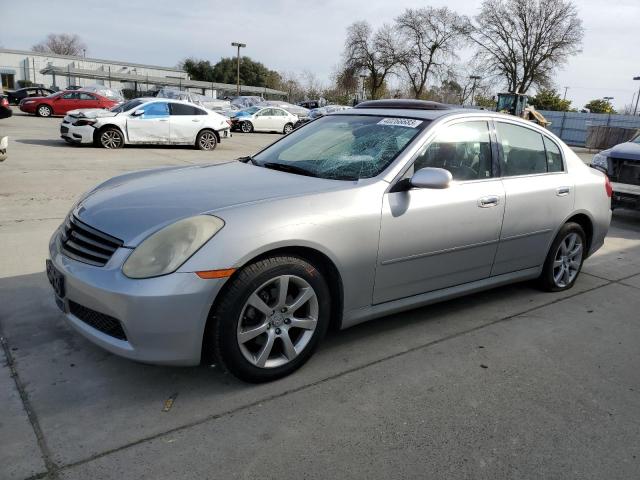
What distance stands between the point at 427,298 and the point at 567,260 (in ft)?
5.99

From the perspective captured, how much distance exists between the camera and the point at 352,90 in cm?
5566

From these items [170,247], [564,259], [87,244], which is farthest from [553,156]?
[87,244]

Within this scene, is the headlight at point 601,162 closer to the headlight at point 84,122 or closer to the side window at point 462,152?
the side window at point 462,152

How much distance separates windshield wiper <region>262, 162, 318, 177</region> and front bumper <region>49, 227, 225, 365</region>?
115 cm

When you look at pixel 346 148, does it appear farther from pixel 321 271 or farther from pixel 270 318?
pixel 270 318

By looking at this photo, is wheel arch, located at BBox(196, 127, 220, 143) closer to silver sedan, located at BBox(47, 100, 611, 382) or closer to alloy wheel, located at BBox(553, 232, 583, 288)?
silver sedan, located at BBox(47, 100, 611, 382)

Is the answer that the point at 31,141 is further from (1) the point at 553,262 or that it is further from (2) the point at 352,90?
(2) the point at 352,90

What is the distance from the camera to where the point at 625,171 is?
7875mm

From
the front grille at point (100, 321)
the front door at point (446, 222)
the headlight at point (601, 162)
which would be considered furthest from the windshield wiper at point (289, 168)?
the headlight at point (601, 162)

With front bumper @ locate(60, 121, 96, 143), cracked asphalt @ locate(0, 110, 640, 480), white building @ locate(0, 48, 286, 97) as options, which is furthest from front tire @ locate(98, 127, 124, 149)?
white building @ locate(0, 48, 286, 97)

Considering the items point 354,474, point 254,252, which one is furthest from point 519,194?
point 354,474

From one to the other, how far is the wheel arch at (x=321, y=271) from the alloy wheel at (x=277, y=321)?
0.46 feet

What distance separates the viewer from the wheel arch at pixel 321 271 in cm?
259

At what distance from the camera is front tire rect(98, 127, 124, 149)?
13.5m
